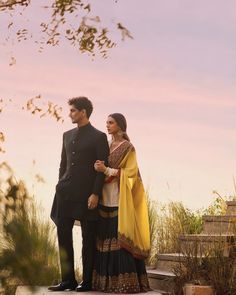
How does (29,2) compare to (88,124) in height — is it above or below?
above

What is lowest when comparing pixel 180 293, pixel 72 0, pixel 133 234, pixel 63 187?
pixel 180 293

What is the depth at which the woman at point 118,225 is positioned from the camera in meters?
5.57

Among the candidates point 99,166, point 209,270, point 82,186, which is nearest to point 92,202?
point 82,186

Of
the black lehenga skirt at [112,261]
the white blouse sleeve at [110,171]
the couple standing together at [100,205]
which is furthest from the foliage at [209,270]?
the white blouse sleeve at [110,171]

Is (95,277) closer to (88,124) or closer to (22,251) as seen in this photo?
(88,124)

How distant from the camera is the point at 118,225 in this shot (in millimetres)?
5559

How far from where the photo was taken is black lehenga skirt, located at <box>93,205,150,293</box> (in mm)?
5605

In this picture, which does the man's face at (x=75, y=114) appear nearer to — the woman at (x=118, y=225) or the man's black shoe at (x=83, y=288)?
the woman at (x=118, y=225)

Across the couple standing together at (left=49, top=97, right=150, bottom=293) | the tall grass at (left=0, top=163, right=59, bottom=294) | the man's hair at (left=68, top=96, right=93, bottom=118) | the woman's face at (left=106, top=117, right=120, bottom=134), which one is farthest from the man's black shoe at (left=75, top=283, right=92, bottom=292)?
the tall grass at (left=0, top=163, right=59, bottom=294)

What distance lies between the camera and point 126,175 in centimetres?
562

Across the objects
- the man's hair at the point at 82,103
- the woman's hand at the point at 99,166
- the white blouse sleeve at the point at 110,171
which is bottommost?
the white blouse sleeve at the point at 110,171

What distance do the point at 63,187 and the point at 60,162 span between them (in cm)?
32

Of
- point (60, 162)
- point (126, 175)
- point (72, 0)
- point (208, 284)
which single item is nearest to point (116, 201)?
point (126, 175)

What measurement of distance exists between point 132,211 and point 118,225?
19cm
